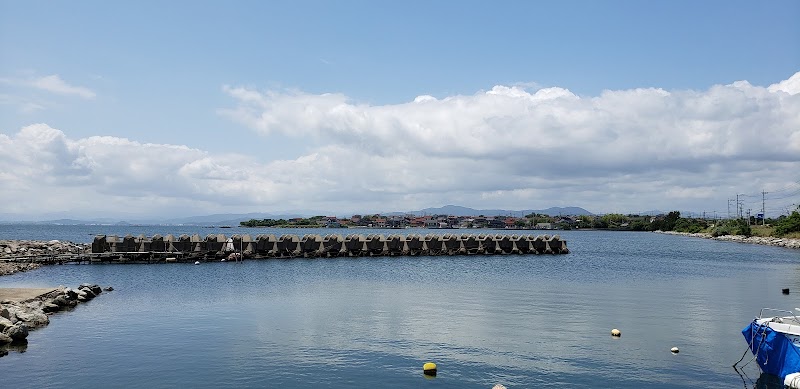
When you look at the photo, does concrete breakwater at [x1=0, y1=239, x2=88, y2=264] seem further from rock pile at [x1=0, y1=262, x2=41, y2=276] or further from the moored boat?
the moored boat

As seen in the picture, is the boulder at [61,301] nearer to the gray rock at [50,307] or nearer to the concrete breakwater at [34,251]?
the gray rock at [50,307]

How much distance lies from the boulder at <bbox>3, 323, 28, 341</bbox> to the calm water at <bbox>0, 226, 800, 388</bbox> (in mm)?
595

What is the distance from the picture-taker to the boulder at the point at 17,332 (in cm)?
Result: 2392

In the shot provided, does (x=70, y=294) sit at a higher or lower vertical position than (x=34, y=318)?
higher

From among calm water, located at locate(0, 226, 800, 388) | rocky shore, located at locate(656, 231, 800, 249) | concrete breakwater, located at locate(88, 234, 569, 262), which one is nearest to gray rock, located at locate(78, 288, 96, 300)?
calm water, located at locate(0, 226, 800, 388)

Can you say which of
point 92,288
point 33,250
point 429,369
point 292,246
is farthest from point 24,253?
point 429,369

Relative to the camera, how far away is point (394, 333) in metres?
Result: 26.4

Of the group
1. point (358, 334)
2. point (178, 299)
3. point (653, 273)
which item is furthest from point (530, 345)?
point (653, 273)

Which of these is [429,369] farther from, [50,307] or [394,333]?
[50,307]

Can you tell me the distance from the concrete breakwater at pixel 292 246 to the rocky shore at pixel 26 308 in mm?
28363

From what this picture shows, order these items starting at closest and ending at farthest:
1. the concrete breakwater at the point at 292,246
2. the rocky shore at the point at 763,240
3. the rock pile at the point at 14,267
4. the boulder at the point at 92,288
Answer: the boulder at the point at 92,288 < the rock pile at the point at 14,267 < the concrete breakwater at the point at 292,246 < the rocky shore at the point at 763,240

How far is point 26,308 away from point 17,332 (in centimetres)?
550

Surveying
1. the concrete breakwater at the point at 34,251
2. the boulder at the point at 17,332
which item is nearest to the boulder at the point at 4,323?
the boulder at the point at 17,332

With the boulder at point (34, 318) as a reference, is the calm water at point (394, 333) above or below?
below
